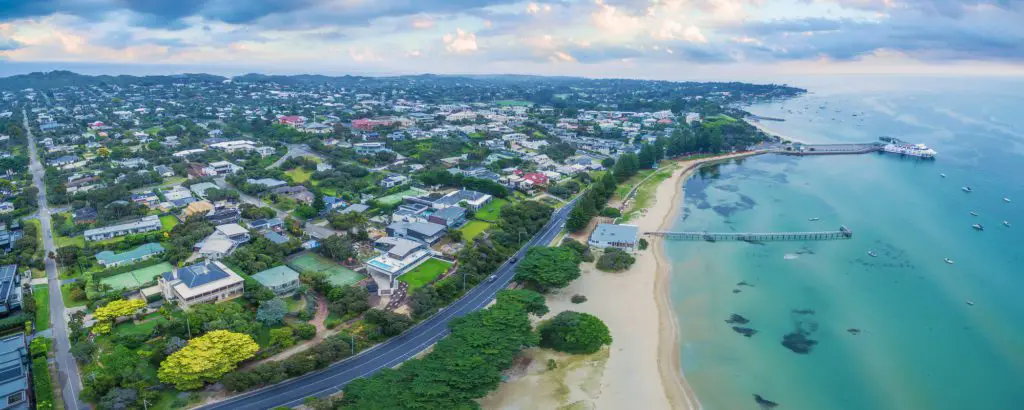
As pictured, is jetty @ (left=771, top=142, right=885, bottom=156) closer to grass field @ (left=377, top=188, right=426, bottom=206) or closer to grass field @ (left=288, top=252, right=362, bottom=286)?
grass field @ (left=377, top=188, right=426, bottom=206)

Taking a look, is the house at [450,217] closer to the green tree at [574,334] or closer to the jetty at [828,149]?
the green tree at [574,334]

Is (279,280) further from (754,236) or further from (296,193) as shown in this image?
(754,236)

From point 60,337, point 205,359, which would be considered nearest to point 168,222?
point 60,337

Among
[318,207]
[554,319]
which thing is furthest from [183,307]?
[554,319]

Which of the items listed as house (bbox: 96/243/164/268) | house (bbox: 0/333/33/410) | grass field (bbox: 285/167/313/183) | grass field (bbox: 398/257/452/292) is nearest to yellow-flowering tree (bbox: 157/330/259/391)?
house (bbox: 0/333/33/410)

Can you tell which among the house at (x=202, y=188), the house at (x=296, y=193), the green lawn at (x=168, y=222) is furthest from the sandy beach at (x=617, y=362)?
the house at (x=202, y=188)
